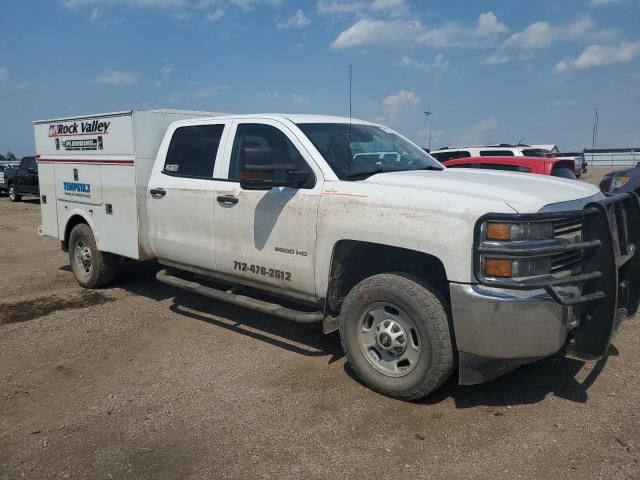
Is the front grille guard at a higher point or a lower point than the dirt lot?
higher

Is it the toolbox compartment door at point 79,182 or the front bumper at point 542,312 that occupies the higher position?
the toolbox compartment door at point 79,182

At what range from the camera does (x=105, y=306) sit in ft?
21.2

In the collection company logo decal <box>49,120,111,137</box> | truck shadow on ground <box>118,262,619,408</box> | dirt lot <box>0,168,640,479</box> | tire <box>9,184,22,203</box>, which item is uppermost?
company logo decal <box>49,120,111,137</box>

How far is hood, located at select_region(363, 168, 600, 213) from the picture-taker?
3.48 m

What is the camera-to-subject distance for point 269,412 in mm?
3867

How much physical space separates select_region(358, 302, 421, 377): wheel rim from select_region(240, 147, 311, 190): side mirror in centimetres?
119

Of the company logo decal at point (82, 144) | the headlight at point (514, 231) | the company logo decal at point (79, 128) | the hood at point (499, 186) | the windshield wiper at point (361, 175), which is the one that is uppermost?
the company logo decal at point (79, 128)

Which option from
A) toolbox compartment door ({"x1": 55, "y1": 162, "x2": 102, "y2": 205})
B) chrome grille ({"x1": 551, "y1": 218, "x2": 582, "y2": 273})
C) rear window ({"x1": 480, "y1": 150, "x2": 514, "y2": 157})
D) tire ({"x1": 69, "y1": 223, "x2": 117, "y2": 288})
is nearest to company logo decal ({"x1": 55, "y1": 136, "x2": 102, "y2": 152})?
toolbox compartment door ({"x1": 55, "y1": 162, "x2": 102, "y2": 205})

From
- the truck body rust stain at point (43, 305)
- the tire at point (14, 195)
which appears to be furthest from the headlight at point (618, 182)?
the tire at point (14, 195)

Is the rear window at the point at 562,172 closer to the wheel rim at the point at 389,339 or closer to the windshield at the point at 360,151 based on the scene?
the windshield at the point at 360,151

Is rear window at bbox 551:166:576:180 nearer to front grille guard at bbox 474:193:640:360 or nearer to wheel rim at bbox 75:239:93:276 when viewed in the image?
front grille guard at bbox 474:193:640:360

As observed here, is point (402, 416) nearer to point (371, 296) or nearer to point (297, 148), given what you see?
point (371, 296)

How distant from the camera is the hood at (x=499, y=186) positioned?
137 inches

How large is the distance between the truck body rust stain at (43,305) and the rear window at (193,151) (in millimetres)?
2099
